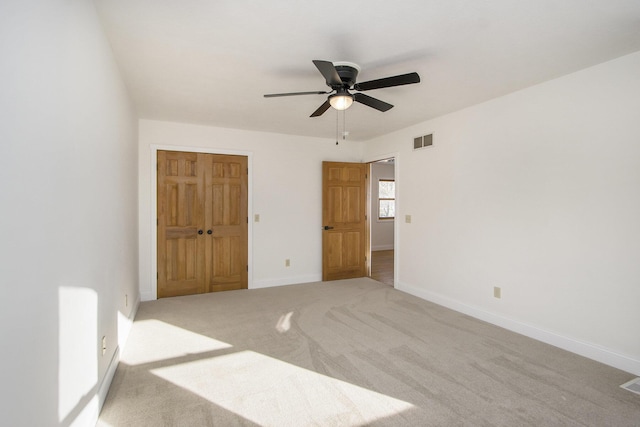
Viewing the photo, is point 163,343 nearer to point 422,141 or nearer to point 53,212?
point 53,212

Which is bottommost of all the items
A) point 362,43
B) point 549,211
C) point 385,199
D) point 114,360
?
point 114,360

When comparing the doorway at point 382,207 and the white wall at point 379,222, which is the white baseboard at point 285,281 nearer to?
the doorway at point 382,207

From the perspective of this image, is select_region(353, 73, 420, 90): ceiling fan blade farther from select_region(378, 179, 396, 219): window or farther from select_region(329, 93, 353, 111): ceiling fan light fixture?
select_region(378, 179, 396, 219): window

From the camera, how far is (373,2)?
6.26 ft

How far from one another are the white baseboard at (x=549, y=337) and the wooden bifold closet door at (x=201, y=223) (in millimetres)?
3086

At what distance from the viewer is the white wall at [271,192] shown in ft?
14.7

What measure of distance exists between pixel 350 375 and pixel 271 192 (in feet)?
11.0

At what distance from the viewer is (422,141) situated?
4.58m

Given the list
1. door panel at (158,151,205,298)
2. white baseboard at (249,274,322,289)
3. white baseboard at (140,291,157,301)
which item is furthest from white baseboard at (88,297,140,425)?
white baseboard at (249,274,322,289)

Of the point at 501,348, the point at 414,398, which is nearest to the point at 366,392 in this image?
the point at 414,398

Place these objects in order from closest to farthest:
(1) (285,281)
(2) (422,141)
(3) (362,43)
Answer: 1. (3) (362,43)
2. (2) (422,141)
3. (1) (285,281)

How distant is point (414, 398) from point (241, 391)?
1225 mm

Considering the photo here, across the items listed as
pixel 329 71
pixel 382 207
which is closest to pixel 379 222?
pixel 382 207

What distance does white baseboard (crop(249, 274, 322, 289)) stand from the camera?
5145mm
